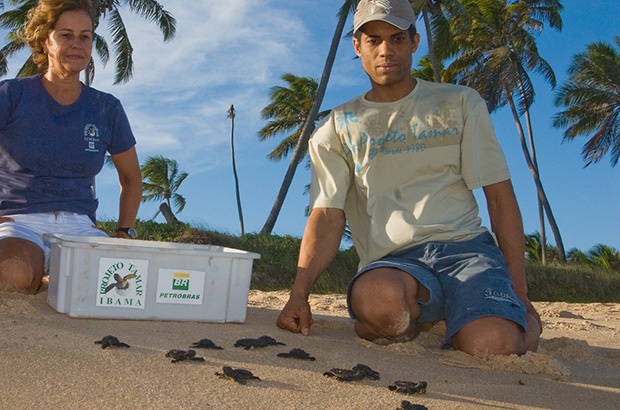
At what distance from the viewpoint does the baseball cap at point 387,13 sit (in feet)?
11.1

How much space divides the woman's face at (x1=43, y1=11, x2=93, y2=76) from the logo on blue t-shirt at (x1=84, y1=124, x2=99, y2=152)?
1.08 feet

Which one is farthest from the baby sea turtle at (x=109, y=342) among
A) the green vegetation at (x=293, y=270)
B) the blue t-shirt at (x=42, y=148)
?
the green vegetation at (x=293, y=270)

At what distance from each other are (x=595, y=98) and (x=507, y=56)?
6.61 metres

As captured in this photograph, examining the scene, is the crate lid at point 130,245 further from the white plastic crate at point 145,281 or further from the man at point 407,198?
the man at point 407,198

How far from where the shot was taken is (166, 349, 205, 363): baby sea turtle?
103 inches

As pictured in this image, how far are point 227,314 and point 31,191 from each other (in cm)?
139

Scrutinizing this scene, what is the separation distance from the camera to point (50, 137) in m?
3.95

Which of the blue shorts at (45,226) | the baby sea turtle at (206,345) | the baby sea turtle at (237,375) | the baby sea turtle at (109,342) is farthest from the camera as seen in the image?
the blue shorts at (45,226)

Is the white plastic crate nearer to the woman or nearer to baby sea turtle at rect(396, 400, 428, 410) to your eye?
the woman

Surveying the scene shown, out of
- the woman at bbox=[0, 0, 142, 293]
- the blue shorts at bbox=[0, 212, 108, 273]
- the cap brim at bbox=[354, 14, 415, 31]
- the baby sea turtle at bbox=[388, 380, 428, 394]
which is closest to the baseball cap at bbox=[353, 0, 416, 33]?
the cap brim at bbox=[354, 14, 415, 31]

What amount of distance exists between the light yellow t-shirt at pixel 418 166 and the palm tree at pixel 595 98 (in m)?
29.7

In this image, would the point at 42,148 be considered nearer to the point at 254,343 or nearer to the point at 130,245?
the point at 130,245

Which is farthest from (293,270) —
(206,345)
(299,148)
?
→ (206,345)

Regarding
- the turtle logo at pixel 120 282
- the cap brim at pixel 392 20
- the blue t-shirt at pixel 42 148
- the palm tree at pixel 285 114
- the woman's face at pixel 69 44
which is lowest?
the turtle logo at pixel 120 282
